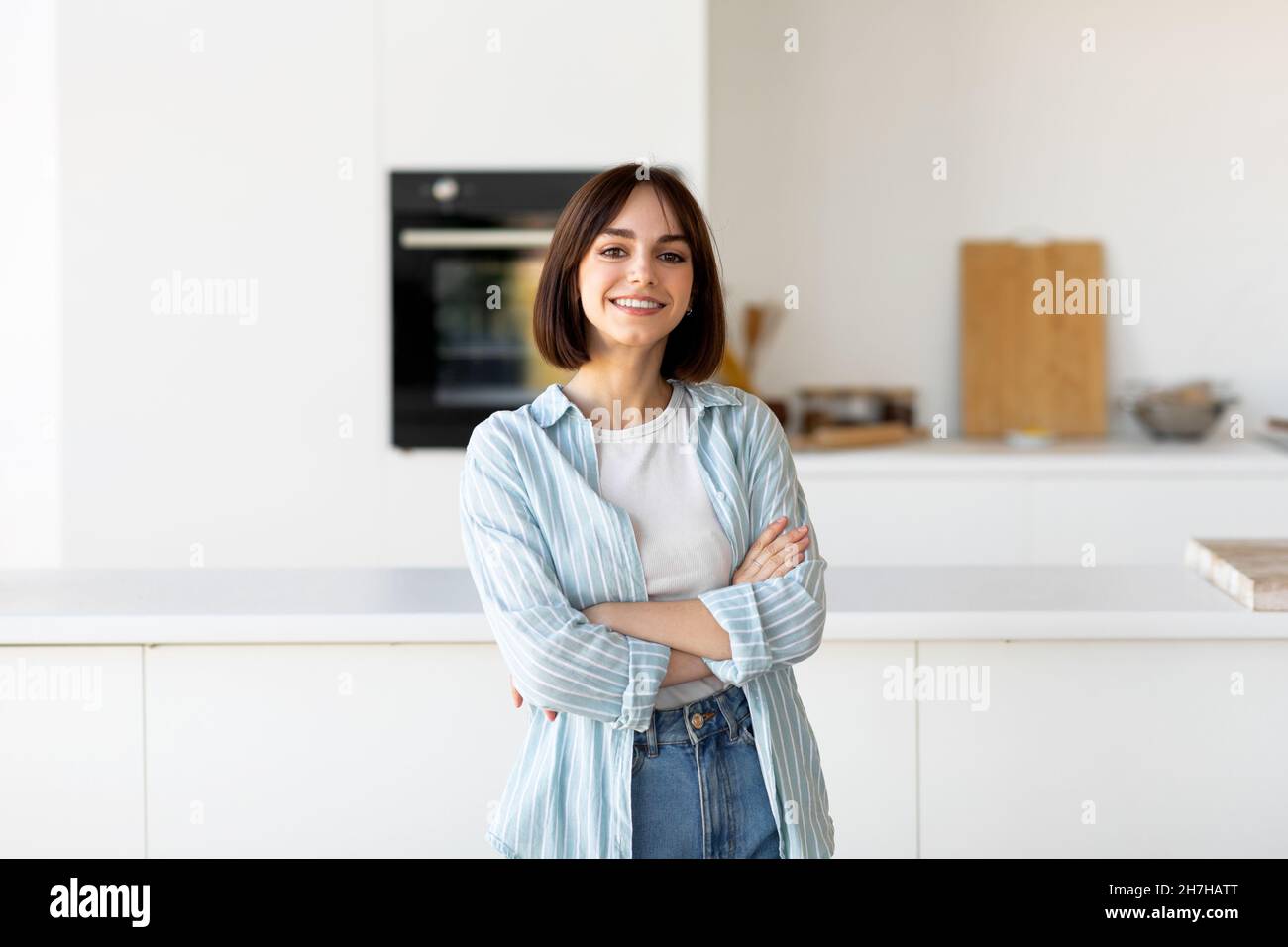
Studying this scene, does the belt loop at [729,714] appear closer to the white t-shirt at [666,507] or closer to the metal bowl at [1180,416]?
the white t-shirt at [666,507]

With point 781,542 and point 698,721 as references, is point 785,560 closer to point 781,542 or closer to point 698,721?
point 781,542

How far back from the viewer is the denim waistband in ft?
4.22

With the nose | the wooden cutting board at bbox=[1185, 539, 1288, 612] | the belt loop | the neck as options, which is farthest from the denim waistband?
the wooden cutting board at bbox=[1185, 539, 1288, 612]

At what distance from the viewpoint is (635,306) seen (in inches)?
52.1

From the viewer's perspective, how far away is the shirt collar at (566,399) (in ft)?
4.48

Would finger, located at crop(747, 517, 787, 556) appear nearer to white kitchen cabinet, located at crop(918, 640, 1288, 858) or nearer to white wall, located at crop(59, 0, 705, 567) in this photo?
white kitchen cabinet, located at crop(918, 640, 1288, 858)

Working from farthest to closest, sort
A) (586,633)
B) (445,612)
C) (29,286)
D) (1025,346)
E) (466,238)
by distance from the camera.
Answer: (1025,346), (29,286), (466,238), (445,612), (586,633)

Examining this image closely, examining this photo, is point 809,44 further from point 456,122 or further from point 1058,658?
point 1058,658

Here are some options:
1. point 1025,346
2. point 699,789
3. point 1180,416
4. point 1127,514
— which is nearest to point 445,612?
point 699,789

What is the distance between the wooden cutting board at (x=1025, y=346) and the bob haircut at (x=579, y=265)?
2639mm

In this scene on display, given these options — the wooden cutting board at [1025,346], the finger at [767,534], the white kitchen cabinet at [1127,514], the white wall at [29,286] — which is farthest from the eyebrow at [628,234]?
the wooden cutting board at [1025,346]

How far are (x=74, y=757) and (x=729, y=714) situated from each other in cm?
101

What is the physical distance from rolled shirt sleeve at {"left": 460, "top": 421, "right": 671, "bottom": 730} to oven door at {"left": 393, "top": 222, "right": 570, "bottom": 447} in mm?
1983
